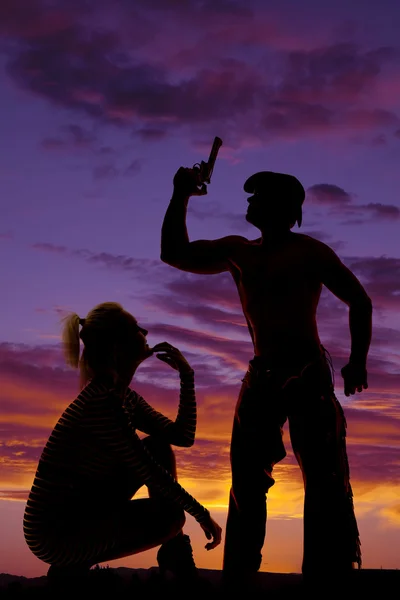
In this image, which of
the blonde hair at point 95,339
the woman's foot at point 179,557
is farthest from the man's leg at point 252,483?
the blonde hair at point 95,339

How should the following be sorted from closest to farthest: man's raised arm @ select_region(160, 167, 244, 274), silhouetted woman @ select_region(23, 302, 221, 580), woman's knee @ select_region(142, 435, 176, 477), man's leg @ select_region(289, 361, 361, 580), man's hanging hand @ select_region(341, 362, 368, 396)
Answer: silhouetted woman @ select_region(23, 302, 221, 580), woman's knee @ select_region(142, 435, 176, 477), man's leg @ select_region(289, 361, 361, 580), man's hanging hand @ select_region(341, 362, 368, 396), man's raised arm @ select_region(160, 167, 244, 274)

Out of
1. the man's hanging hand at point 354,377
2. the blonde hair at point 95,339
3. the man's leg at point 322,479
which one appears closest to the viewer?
the blonde hair at point 95,339

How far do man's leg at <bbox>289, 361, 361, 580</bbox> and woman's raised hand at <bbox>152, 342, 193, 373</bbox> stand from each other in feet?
2.81

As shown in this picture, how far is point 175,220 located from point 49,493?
7.32ft

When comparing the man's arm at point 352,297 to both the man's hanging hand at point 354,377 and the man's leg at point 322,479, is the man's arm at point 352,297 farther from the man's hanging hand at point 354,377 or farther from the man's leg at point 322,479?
the man's leg at point 322,479

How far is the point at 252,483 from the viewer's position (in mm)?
5090

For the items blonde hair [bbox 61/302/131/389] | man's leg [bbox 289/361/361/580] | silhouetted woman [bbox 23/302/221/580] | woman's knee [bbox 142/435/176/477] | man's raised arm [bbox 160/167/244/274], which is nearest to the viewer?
silhouetted woman [bbox 23/302/221/580]

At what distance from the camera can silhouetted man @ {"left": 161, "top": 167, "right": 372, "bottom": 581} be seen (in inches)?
198

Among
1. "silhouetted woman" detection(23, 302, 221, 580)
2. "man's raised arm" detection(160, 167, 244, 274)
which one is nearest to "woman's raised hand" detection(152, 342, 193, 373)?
"silhouetted woman" detection(23, 302, 221, 580)

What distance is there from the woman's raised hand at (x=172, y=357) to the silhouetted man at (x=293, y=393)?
699mm

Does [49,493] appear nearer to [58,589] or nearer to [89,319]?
[58,589]

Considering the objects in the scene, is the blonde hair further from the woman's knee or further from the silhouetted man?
the silhouetted man

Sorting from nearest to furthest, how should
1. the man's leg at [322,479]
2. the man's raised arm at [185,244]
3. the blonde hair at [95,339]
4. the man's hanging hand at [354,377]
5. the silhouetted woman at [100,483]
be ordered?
the silhouetted woman at [100,483] < the blonde hair at [95,339] < the man's leg at [322,479] < the man's hanging hand at [354,377] < the man's raised arm at [185,244]

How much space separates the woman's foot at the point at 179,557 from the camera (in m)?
4.82
